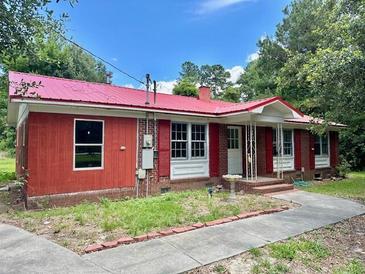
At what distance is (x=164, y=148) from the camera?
10.3m

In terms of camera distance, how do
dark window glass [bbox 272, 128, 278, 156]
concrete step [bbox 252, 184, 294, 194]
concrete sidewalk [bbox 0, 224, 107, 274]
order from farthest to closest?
dark window glass [bbox 272, 128, 278, 156] → concrete step [bbox 252, 184, 294, 194] → concrete sidewalk [bbox 0, 224, 107, 274]

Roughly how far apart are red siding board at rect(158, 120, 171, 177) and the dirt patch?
5357 mm

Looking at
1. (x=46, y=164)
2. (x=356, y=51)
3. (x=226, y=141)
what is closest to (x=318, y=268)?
(x=356, y=51)

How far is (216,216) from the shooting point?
6.96 meters

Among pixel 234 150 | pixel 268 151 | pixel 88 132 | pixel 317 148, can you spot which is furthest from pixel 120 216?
pixel 317 148

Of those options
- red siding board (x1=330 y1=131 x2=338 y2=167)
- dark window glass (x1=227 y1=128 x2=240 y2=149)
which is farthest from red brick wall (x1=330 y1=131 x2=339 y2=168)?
dark window glass (x1=227 y1=128 x2=240 y2=149)

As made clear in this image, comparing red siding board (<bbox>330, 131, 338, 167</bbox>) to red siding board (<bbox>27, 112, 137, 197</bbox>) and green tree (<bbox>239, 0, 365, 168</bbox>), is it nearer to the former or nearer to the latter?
green tree (<bbox>239, 0, 365, 168</bbox>)

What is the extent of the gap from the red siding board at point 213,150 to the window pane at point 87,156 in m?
4.43

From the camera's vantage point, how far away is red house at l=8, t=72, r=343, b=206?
805 cm

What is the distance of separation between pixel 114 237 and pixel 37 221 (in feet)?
7.56

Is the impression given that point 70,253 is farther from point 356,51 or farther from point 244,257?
point 356,51

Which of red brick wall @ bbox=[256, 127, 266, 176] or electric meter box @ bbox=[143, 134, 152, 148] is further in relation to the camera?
red brick wall @ bbox=[256, 127, 266, 176]

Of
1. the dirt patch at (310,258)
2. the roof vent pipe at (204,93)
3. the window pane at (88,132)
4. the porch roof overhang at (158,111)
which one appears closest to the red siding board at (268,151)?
the porch roof overhang at (158,111)

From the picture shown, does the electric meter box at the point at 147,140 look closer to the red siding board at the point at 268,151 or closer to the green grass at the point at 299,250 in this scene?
the green grass at the point at 299,250
